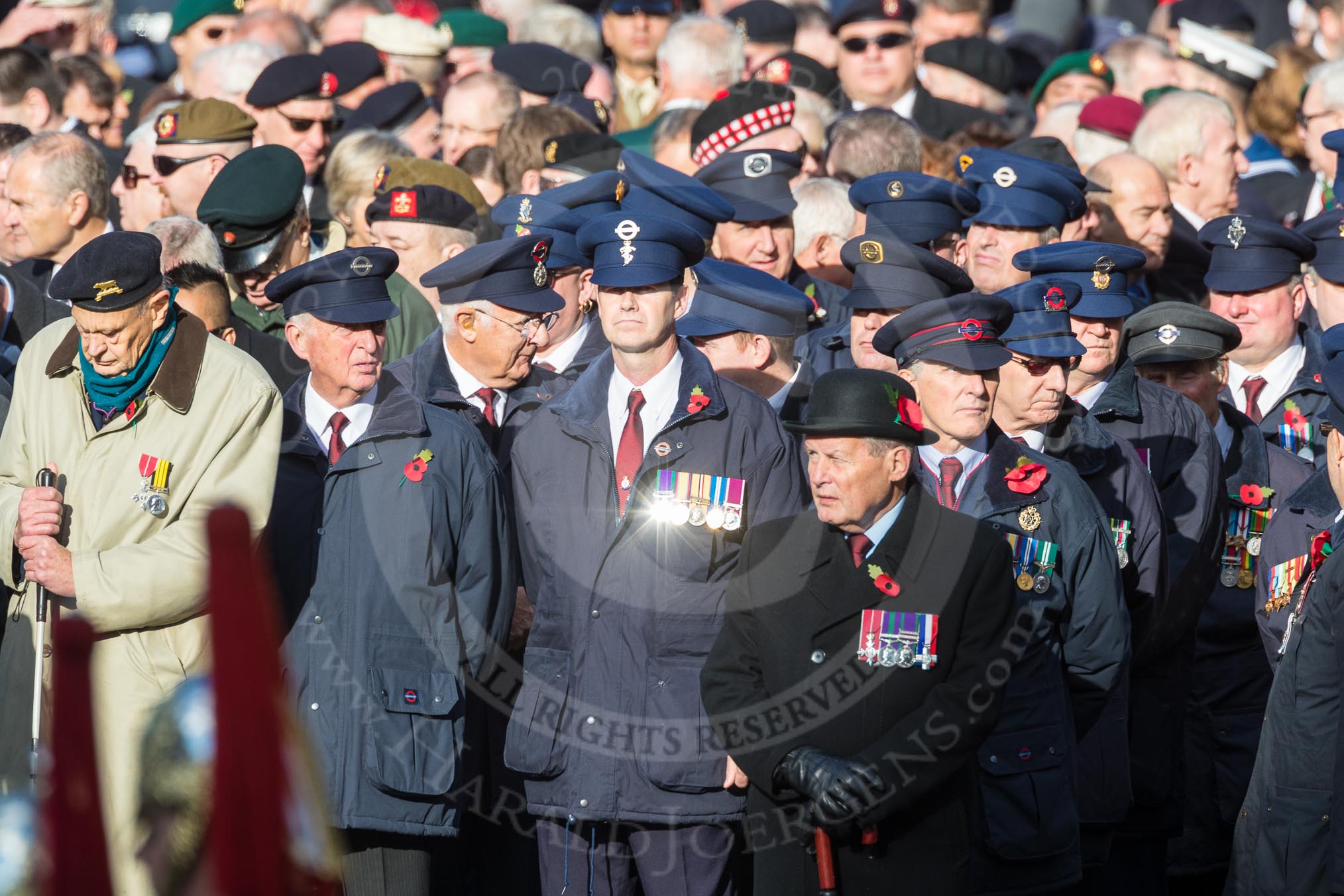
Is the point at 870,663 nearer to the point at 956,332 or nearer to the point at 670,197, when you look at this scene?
the point at 956,332

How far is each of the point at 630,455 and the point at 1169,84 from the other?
721 centimetres

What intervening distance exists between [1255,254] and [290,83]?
4.65 meters

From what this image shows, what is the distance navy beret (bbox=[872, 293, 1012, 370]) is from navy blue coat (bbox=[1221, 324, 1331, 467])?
2157 mm

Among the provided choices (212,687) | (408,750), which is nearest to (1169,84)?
(408,750)

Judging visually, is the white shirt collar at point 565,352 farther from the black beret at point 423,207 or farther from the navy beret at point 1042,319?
the navy beret at point 1042,319

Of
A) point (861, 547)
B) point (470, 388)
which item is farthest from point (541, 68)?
point (861, 547)

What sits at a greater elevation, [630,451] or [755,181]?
[755,181]

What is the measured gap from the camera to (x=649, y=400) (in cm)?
577

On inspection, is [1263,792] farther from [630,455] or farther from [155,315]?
[155,315]

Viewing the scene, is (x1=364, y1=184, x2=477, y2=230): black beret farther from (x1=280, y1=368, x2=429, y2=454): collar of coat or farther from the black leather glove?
the black leather glove

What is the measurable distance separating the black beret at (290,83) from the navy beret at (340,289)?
321 centimetres

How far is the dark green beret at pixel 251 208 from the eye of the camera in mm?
7246

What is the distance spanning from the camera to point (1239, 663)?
724 centimetres

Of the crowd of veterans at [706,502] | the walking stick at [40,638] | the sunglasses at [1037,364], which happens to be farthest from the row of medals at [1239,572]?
the walking stick at [40,638]
